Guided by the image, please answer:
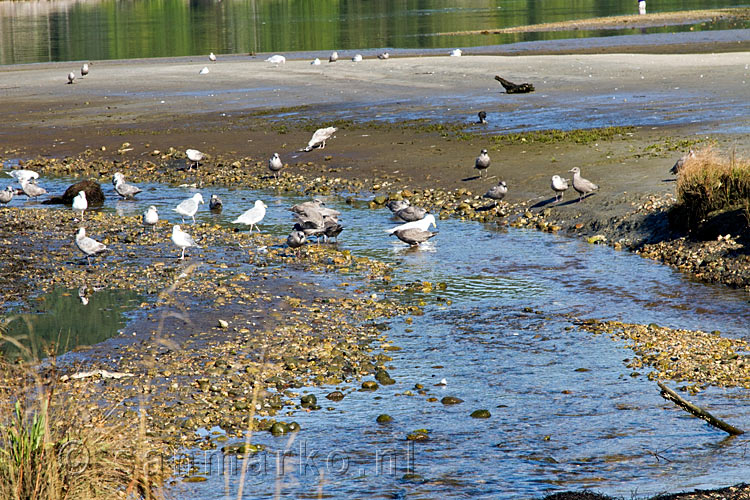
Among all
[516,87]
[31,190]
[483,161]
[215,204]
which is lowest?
[215,204]

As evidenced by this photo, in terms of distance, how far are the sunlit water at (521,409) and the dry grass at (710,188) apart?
3.97ft

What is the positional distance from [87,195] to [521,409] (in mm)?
14183

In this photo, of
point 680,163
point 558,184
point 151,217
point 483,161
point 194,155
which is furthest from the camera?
point 194,155

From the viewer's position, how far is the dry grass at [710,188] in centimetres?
1471

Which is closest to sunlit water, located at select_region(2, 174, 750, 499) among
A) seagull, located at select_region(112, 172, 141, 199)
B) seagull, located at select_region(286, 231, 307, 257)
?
seagull, located at select_region(286, 231, 307, 257)

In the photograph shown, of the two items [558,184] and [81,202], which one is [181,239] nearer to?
[81,202]

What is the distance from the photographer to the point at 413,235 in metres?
15.9

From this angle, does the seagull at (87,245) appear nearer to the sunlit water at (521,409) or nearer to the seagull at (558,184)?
the sunlit water at (521,409)

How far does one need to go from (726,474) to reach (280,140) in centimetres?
2026

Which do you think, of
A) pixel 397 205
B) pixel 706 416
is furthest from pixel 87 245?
pixel 706 416

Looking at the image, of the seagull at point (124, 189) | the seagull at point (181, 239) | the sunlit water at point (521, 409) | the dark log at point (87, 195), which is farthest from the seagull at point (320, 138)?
the sunlit water at point (521, 409)

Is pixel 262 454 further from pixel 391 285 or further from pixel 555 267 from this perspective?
pixel 555 267

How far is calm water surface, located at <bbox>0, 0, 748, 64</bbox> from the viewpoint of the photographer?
57625mm

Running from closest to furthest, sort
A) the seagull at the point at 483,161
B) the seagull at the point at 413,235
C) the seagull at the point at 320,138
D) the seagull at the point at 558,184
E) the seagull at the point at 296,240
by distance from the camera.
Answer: the seagull at the point at 296,240 → the seagull at the point at 413,235 → the seagull at the point at 558,184 → the seagull at the point at 483,161 → the seagull at the point at 320,138
